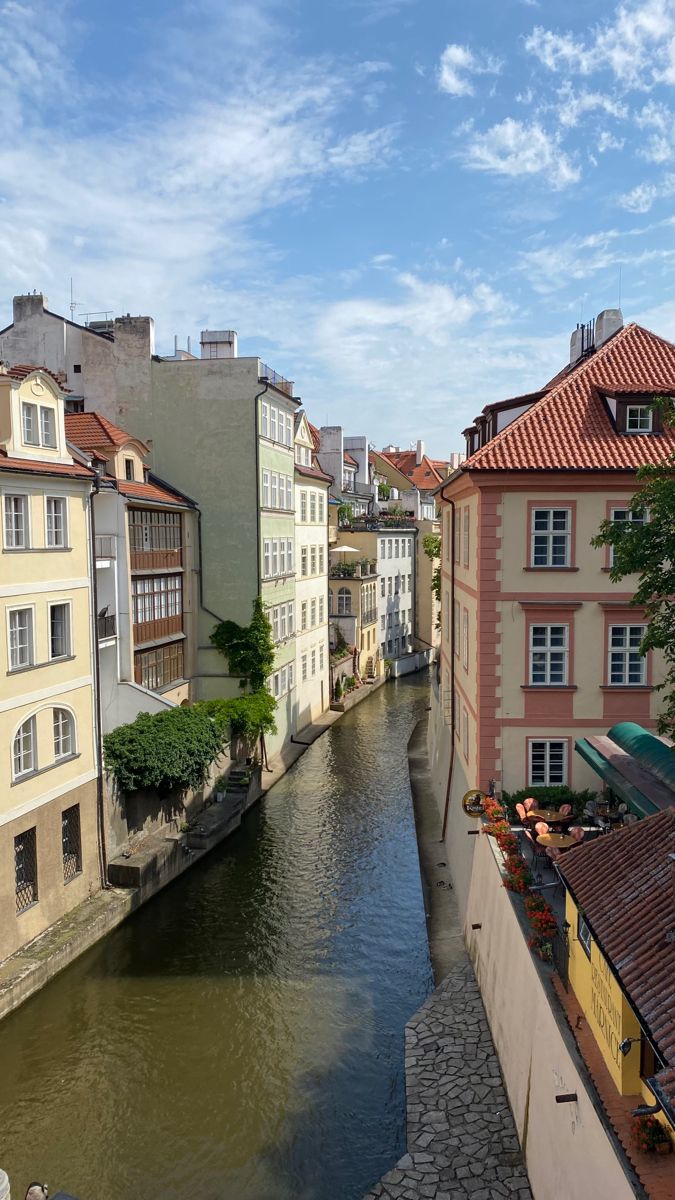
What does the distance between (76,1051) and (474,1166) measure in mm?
8361

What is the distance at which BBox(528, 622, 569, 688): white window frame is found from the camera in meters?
21.1

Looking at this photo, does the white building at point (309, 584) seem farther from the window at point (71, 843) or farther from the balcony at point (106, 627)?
the window at point (71, 843)

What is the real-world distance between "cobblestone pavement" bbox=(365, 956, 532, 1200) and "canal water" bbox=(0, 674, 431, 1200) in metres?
0.69

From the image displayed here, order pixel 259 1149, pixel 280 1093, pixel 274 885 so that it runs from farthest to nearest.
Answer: pixel 274 885, pixel 280 1093, pixel 259 1149

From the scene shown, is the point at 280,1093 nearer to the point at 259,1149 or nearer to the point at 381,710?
the point at 259,1149

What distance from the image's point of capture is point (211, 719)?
93.8 feet

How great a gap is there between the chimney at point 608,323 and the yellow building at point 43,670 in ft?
57.0

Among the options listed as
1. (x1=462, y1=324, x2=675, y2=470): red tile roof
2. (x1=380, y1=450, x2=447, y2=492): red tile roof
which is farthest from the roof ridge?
(x1=380, y1=450, x2=447, y2=492): red tile roof

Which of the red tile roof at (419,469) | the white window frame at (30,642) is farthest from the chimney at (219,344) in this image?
the red tile roof at (419,469)

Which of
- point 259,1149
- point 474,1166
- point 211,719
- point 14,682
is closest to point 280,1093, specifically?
point 259,1149

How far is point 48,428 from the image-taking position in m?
21.7

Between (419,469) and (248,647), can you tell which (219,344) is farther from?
(419,469)

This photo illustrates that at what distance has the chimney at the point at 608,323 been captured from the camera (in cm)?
2861

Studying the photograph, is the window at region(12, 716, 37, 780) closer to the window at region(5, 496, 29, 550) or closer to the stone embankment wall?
the window at region(5, 496, 29, 550)
